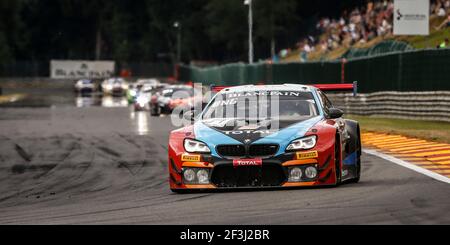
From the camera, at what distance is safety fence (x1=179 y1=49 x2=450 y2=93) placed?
1076 inches

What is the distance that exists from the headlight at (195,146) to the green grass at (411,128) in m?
8.61

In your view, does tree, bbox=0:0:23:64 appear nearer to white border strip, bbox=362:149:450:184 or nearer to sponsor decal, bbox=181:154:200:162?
white border strip, bbox=362:149:450:184

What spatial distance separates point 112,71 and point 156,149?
10271 cm

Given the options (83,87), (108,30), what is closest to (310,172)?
(83,87)

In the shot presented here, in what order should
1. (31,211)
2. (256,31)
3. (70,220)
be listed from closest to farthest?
1. (70,220)
2. (31,211)
3. (256,31)

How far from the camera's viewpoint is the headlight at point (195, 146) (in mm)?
12336

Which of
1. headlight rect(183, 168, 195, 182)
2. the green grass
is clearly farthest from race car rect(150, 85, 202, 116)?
headlight rect(183, 168, 195, 182)

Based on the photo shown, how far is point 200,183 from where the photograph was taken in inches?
487

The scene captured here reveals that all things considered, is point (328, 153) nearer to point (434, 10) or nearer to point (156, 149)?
point (156, 149)

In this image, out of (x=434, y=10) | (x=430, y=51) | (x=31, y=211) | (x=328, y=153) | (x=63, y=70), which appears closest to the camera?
(x=31, y=211)

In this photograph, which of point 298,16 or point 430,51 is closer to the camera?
point 430,51

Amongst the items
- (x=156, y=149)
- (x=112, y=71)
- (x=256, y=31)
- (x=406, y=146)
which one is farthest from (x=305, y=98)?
(x=112, y=71)

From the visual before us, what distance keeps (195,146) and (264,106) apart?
1294 mm

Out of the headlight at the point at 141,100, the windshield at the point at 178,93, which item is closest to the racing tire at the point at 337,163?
the windshield at the point at 178,93
